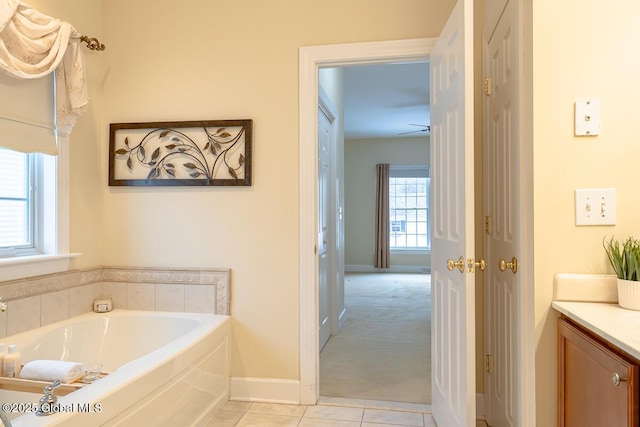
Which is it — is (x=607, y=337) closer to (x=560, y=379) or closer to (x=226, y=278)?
(x=560, y=379)

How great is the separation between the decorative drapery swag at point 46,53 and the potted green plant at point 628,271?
2.62 metres

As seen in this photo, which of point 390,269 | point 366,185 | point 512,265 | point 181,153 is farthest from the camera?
point 366,185

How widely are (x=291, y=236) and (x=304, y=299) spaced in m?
0.39

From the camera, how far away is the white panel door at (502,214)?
164 cm

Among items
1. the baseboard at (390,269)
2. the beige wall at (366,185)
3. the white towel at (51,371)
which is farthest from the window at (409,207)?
the white towel at (51,371)

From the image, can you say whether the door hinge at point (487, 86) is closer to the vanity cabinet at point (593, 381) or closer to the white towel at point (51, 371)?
the vanity cabinet at point (593, 381)

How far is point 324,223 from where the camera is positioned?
12.1ft

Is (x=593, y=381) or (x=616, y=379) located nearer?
(x=616, y=379)

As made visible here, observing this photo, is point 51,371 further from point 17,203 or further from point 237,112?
point 237,112

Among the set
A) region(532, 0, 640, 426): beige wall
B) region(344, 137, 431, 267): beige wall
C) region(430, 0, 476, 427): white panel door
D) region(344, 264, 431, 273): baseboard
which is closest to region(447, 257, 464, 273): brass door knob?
region(430, 0, 476, 427): white panel door

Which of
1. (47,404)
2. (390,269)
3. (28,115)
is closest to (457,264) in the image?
(47,404)

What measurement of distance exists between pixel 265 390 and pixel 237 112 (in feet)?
5.75

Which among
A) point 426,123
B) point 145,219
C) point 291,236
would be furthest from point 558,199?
point 426,123

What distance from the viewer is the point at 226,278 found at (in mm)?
2551
